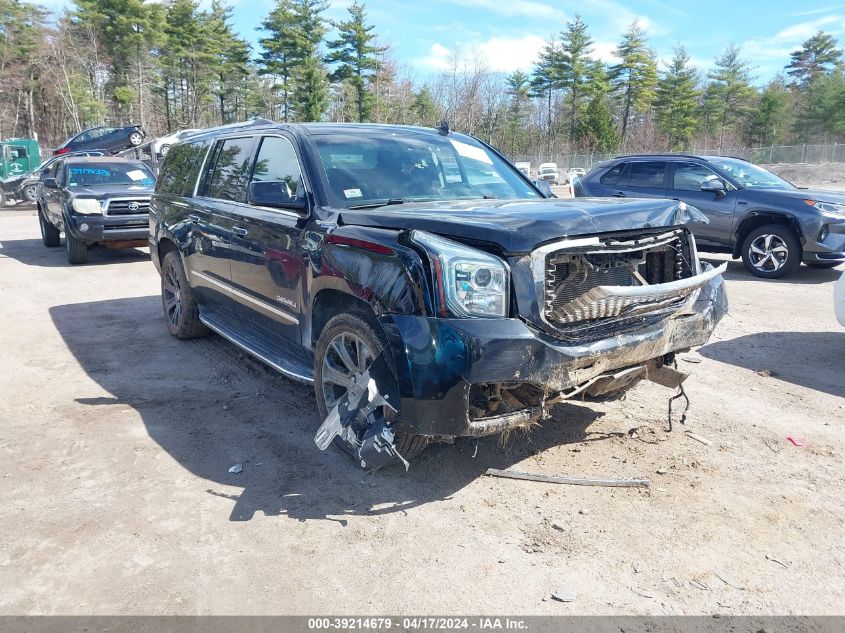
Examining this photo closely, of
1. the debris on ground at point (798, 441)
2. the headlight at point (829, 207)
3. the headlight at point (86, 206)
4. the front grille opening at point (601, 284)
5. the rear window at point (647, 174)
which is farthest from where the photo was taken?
the headlight at point (86, 206)

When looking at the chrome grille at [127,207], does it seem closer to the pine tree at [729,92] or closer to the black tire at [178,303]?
the black tire at [178,303]

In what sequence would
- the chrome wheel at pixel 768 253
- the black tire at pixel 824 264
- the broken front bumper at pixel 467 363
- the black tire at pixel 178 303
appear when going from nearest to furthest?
the broken front bumper at pixel 467 363 → the black tire at pixel 178 303 → the black tire at pixel 824 264 → the chrome wheel at pixel 768 253

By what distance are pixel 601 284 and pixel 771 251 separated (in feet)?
24.3

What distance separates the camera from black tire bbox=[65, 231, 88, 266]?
1145 cm

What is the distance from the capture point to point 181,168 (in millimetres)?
6344

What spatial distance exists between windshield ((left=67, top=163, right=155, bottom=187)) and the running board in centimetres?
809

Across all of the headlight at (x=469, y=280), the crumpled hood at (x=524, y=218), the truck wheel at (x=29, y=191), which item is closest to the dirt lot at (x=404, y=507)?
the headlight at (x=469, y=280)

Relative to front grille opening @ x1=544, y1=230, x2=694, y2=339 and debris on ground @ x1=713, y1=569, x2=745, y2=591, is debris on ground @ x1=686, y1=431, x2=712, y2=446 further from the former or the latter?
debris on ground @ x1=713, y1=569, x2=745, y2=591

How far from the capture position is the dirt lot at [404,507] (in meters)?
2.75

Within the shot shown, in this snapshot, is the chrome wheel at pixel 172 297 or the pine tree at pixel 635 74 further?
the pine tree at pixel 635 74

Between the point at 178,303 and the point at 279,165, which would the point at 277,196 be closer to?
the point at 279,165

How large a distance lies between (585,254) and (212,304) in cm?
362

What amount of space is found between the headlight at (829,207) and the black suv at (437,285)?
20.6 ft

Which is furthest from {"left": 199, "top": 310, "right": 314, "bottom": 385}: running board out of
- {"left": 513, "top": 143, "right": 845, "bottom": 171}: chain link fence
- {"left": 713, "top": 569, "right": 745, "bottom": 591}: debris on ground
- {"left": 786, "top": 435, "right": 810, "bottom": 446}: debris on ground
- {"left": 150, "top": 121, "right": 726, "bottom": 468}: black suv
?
{"left": 513, "top": 143, "right": 845, "bottom": 171}: chain link fence
